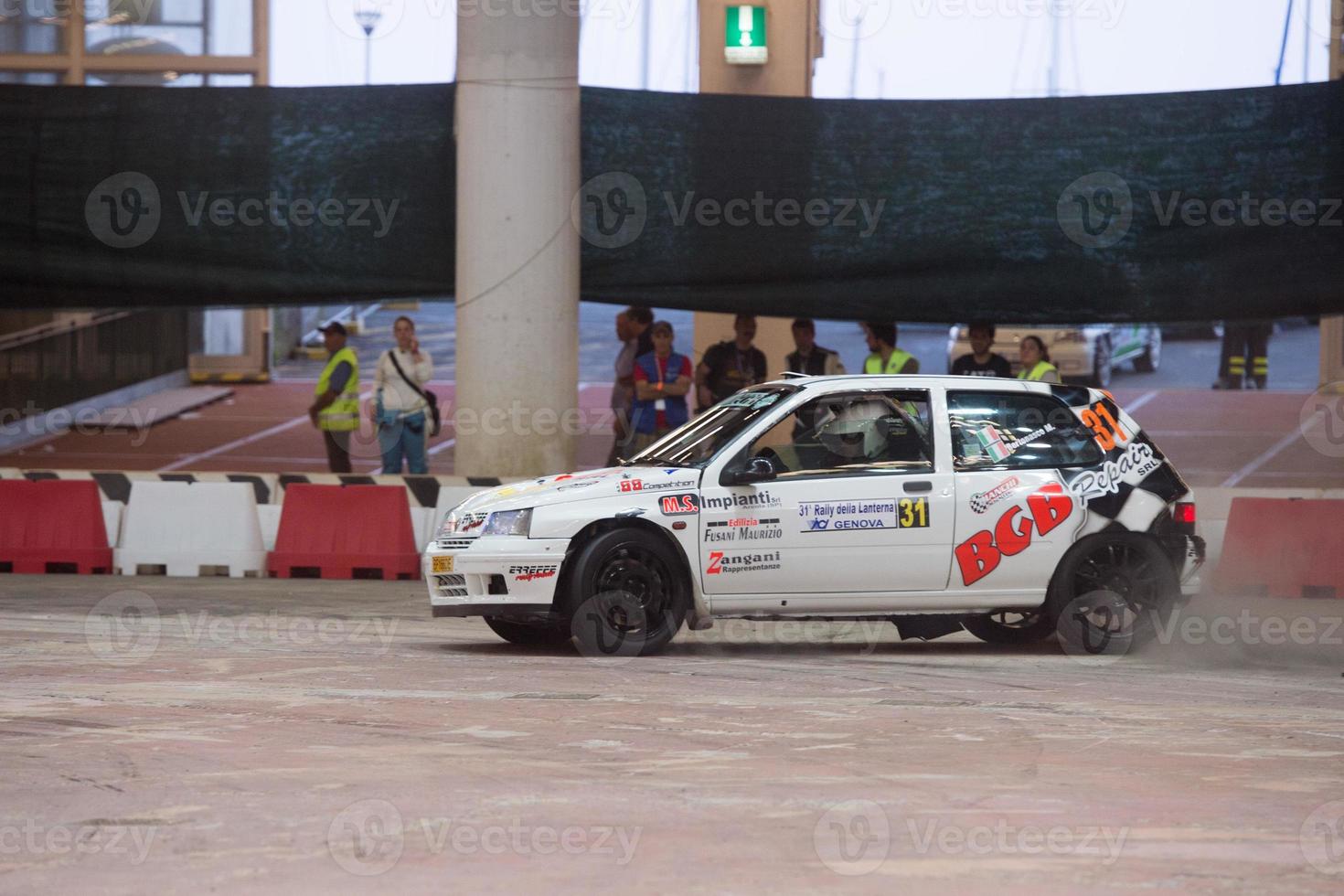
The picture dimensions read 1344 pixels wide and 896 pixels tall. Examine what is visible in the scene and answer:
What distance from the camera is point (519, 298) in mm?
15891

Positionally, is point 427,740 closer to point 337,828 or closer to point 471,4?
point 337,828

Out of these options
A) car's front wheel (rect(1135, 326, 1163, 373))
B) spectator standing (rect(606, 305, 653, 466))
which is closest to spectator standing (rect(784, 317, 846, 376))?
spectator standing (rect(606, 305, 653, 466))

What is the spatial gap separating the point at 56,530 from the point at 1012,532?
8407mm

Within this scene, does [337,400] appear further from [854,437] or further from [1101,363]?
[1101,363]

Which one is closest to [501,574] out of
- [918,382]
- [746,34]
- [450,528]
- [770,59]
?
[450,528]

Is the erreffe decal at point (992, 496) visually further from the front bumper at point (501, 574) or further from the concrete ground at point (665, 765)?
the front bumper at point (501, 574)

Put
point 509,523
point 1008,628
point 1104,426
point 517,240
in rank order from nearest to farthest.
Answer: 1. point 509,523
2. point 1104,426
3. point 1008,628
4. point 517,240

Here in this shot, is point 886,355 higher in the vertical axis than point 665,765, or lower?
higher

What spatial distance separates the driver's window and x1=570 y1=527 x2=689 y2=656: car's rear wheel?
31.0 inches

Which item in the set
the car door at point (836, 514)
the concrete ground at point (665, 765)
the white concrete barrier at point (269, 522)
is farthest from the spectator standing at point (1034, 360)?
the white concrete barrier at point (269, 522)

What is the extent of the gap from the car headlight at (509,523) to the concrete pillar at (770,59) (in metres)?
10.5

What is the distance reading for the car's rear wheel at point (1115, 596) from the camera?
1015 centimetres

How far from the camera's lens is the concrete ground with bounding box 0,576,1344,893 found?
5496 mm

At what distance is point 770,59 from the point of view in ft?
66.6
